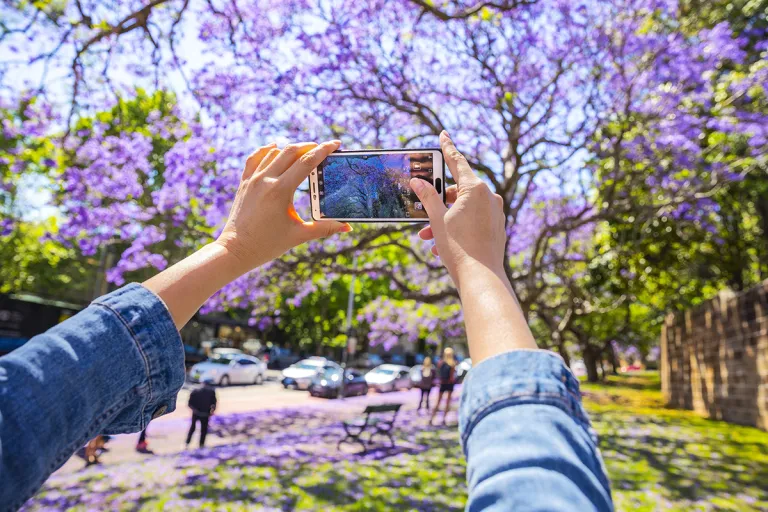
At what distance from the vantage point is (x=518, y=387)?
74 centimetres

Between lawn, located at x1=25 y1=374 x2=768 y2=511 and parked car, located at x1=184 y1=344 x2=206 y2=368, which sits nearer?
lawn, located at x1=25 y1=374 x2=768 y2=511

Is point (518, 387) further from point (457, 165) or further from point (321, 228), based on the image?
point (321, 228)

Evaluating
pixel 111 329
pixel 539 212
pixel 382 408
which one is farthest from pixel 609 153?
pixel 111 329

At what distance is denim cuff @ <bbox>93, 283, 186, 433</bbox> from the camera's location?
854 millimetres

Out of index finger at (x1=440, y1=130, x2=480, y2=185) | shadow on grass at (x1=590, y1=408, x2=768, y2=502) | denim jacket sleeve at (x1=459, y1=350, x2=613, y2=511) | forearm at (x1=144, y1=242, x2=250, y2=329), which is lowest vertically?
shadow on grass at (x1=590, y1=408, x2=768, y2=502)

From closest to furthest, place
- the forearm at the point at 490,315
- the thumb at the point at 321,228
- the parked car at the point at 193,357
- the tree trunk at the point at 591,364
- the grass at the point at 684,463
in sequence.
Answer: the forearm at the point at 490,315
the thumb at the point at 321,228
the grass at the point at 684,463
the parked car at the point at 193,357
the tree trunk at the point at 591,364

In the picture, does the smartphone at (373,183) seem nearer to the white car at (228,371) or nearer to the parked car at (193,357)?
the white car at (228,371)

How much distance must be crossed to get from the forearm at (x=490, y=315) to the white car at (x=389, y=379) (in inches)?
1051

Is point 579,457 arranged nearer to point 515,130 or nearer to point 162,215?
point 515,130

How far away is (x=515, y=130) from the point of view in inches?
332

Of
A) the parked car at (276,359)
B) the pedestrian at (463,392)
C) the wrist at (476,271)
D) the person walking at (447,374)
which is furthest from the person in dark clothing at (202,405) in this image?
the parked car at (276,359)

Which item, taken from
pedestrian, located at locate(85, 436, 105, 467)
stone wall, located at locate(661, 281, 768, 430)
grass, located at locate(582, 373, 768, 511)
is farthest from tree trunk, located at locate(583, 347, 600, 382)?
pedestrian, located at locate(85, 436, 105, 467)

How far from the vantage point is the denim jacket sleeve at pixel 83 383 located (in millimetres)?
661

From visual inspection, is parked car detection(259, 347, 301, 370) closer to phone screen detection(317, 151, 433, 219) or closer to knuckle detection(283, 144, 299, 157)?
phone screen detection(317, 151, 433, 219)
